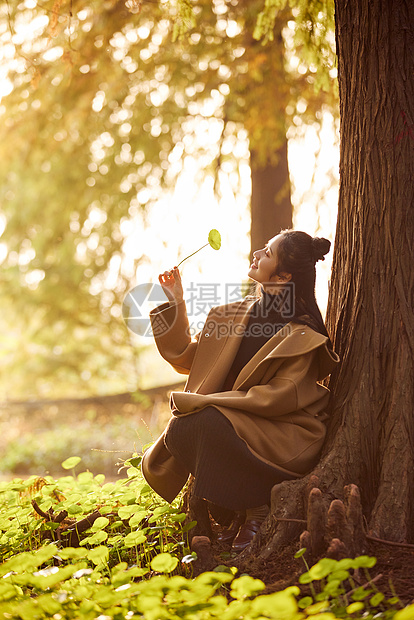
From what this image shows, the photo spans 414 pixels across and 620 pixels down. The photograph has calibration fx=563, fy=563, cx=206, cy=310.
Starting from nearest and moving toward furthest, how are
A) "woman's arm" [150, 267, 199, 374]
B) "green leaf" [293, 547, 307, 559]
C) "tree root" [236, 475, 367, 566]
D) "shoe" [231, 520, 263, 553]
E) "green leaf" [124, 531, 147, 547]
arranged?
"green leaf" [293, 547, 307, 559] < "tree root" [236, 475, 367, 566] < "green leaf" [124, 531, 147, 547] < "shoe" [231, 520, 263, 553] < "woman's arm" [150, 267, 199, 374]

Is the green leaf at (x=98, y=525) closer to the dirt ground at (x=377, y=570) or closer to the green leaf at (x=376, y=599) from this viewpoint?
the dirt ground at (x=377, y=570)

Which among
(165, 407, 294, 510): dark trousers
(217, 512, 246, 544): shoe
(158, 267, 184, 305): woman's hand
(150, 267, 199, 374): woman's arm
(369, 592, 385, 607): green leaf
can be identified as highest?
(158, 267, 184, 305): woman's hand

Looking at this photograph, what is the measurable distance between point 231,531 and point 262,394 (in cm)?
77

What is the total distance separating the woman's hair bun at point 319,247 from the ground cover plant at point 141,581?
5.06 ft

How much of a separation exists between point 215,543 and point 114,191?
18.1ft

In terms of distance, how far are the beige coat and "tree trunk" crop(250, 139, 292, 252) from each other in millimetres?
1942

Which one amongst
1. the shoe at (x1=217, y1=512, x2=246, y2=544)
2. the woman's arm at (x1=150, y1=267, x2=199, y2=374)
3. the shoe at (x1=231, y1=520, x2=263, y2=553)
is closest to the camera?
the shoe at (x1=231, y1=520, x2=263, y2=553)

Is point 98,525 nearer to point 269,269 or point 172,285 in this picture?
point 172,285

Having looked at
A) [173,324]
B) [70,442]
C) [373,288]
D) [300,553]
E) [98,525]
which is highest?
[373,288]

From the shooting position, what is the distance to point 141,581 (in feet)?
8.40

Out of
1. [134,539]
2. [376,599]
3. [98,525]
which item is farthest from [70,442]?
[376,599]

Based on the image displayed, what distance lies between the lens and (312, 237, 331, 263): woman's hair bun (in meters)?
3.08

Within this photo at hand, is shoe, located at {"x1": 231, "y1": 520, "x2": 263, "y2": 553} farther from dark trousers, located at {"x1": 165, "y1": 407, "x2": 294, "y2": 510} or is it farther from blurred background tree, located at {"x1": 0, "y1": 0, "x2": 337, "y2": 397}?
blurred background tree, located at {"x1": 0, "y1": 0, "x2": 337, "y2": 397}

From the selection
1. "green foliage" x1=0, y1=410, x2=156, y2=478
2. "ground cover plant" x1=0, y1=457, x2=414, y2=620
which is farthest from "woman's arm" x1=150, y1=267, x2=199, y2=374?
"green foliage" x1=0, y1=410, x2=156, y2=478
